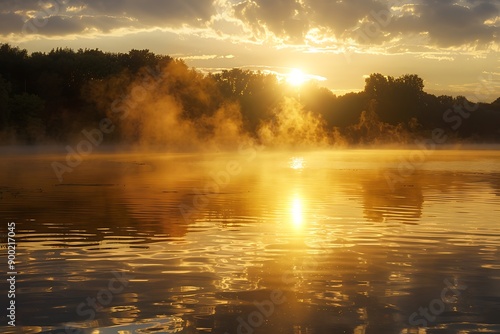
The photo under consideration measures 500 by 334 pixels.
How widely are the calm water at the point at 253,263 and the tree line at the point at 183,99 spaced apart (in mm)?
67359

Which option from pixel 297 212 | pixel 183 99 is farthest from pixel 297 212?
pixel 183 99

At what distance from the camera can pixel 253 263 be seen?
15516mm

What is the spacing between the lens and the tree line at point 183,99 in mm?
100312

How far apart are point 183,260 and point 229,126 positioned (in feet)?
349

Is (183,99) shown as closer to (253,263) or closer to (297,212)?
(297,212)

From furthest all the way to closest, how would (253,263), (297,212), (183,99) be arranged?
(183,99), (297,212), (253,263)

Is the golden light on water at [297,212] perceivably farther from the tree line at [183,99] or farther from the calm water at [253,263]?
the tree line at [183,99]

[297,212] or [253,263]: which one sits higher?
[253,263]

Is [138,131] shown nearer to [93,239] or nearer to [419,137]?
[419,137]

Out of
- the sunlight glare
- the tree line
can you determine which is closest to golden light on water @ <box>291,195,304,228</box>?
the sunlight glare

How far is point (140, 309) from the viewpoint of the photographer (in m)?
11.6

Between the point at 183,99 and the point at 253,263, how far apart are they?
10218 cm

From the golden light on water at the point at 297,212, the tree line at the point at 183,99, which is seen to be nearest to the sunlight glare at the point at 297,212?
the golden light on water at the point at 297,212

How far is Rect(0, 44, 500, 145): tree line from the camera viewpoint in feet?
329
